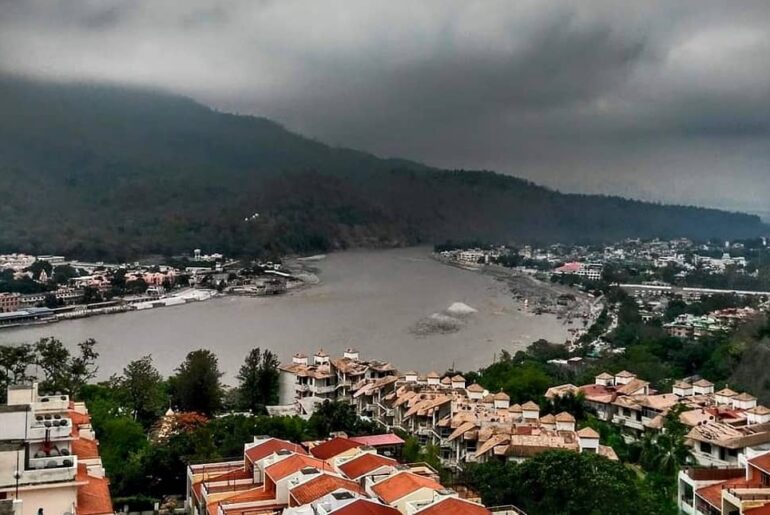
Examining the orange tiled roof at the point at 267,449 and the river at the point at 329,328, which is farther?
the river at the point at 329,328

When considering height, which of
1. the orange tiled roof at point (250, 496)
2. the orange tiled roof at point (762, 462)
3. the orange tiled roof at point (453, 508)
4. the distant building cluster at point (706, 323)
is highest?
the orange tiled roof at point (762, 462)

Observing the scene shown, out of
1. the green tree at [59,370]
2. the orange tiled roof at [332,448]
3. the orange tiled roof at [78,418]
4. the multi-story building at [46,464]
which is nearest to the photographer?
the multi-story building at [46,464]

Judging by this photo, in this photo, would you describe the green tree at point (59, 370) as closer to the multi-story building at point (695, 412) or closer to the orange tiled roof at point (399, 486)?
the orange tiled roof at point (399, 486)

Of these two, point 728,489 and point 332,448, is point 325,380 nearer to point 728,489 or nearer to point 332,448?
point 332,448

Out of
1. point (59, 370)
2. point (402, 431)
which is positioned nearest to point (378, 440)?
point (402, 431)

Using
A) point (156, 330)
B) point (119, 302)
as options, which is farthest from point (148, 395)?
point (119, 302)

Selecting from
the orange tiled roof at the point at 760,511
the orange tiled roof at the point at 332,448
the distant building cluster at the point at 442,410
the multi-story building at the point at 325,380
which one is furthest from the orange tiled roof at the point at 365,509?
the multi-story building at the point at 325,380
